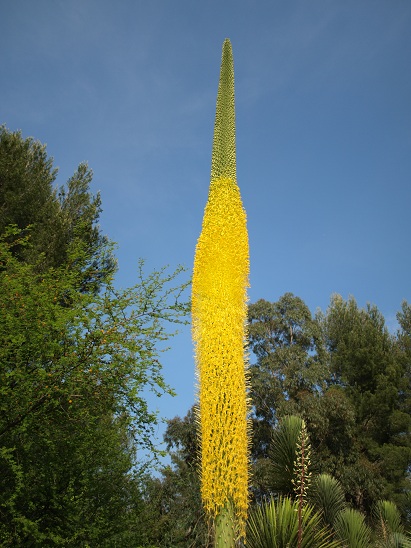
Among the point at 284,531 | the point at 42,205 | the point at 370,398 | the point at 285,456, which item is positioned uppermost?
the point at 42,205

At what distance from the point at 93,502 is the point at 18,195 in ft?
32.0

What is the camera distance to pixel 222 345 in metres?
4.79

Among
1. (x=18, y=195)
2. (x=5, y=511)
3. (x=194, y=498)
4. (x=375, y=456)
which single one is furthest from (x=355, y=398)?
(x=5, y=511)

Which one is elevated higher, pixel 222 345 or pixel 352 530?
pixel 222 345

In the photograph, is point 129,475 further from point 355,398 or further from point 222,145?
point 355,398

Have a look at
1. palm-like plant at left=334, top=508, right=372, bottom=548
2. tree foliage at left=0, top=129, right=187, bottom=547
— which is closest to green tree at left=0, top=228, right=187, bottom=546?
tree foliage at left=0, top=129, right=187, bottom=547

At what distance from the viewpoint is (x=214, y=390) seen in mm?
4582

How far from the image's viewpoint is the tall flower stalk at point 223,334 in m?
4.40

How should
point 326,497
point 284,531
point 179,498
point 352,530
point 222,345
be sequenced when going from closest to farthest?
point 222,345, point 284,531, point 352,530, point 326,497, point 179,498

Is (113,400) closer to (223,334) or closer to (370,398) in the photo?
(223,334)

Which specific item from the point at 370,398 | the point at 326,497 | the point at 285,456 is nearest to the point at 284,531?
the point at 285,456

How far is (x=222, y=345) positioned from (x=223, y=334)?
0.13m

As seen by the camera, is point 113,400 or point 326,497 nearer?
point 113,400

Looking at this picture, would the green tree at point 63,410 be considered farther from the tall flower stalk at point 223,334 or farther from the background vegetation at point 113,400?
the tall flower stalk at point 223,334
